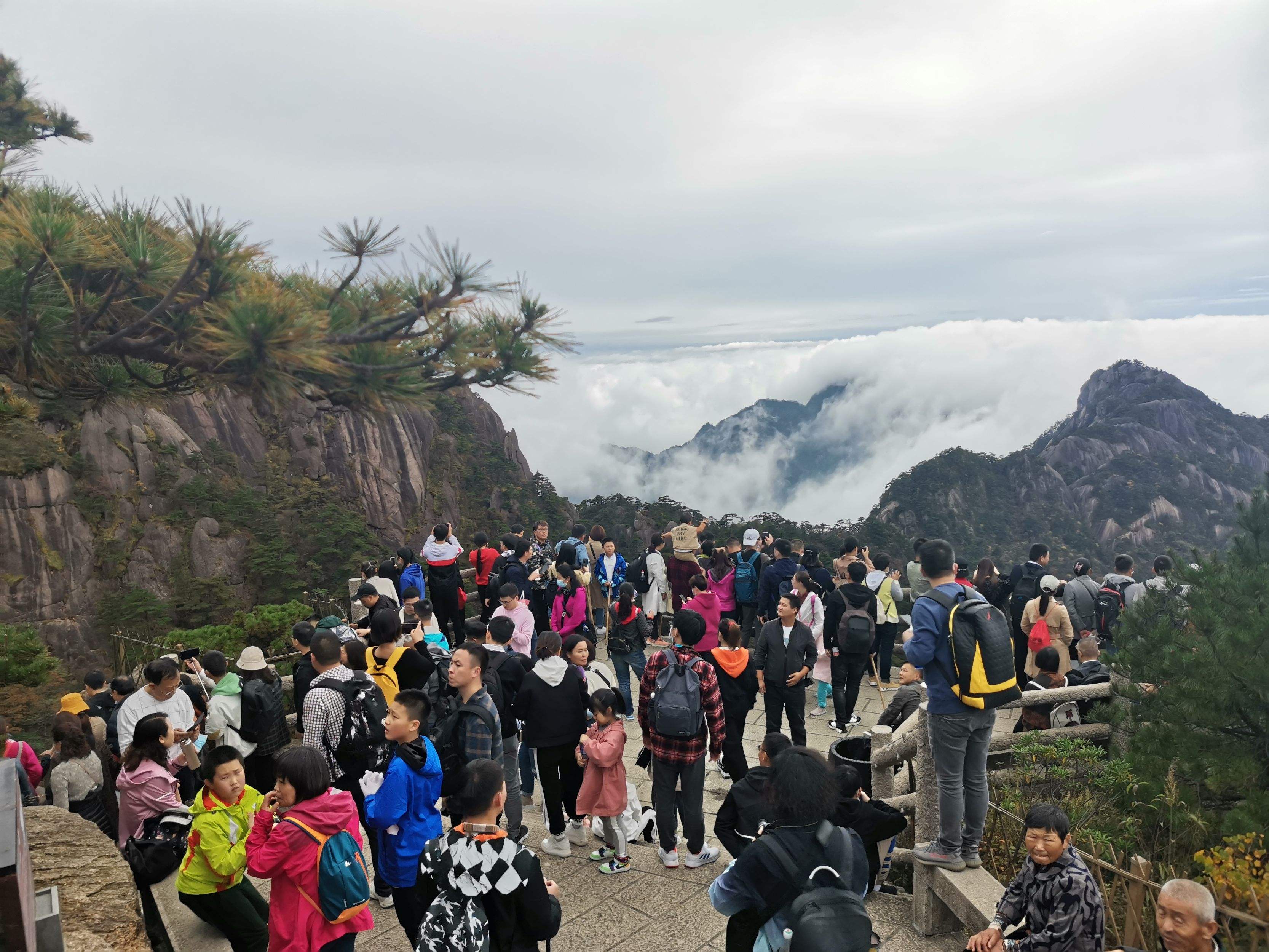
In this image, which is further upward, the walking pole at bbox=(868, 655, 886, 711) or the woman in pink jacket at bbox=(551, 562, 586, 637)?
the woman in pink jacket at bbox=(551, 562, 586, 637)

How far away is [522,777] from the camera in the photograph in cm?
638

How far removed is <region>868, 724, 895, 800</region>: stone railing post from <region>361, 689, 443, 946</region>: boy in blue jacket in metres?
3.02

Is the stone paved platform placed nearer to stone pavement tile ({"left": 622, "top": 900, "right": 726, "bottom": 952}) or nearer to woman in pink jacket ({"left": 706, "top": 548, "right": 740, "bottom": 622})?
stone pavement tile ({"left": 622, "top": 900, "right": 726, "bottom": 952})

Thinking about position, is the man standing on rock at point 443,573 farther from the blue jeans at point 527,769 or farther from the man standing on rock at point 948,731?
the man standing on rock at point 948,731

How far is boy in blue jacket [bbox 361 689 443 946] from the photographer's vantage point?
362 cm

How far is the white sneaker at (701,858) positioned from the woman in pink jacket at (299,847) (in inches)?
94.8

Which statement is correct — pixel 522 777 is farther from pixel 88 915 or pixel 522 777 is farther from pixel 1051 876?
pixel 1051 876

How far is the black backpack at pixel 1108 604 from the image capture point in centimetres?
827

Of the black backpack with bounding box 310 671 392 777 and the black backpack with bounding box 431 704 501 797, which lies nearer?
the black backpack with bounding box 431 704 501 797

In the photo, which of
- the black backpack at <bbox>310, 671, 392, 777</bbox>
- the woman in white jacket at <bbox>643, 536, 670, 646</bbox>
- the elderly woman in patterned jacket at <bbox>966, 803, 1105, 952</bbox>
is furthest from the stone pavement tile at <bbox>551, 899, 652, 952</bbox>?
the woman in white jacket at <bbox>643, 536, 670, 646</bbox>

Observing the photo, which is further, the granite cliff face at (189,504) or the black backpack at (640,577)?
the granite cliff face at (189,504)

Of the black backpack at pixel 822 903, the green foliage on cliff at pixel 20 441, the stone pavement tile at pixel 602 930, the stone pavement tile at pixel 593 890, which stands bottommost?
the stone pavement tile at pixel 593 890

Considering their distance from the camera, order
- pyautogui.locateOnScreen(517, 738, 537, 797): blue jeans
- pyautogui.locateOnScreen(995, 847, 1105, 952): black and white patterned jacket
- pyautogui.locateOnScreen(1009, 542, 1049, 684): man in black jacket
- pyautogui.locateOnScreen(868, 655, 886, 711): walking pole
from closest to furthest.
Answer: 1. pyautogui.locateOnScreen(995, 847, 1105, 952): black and white patterned jacket
2. pyautogui.locateOnScreen(517, 738, 537, 797): blue jeans
3. pyautogui.locateOnScreen(1009, 542, 1049, 684): man in black jacket
4. pyautogui.locateOnScreen(868, 655, 886, 711): walking pole

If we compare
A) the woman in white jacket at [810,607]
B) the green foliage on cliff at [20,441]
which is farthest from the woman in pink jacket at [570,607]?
the green foliage on cliff at [20,441]
